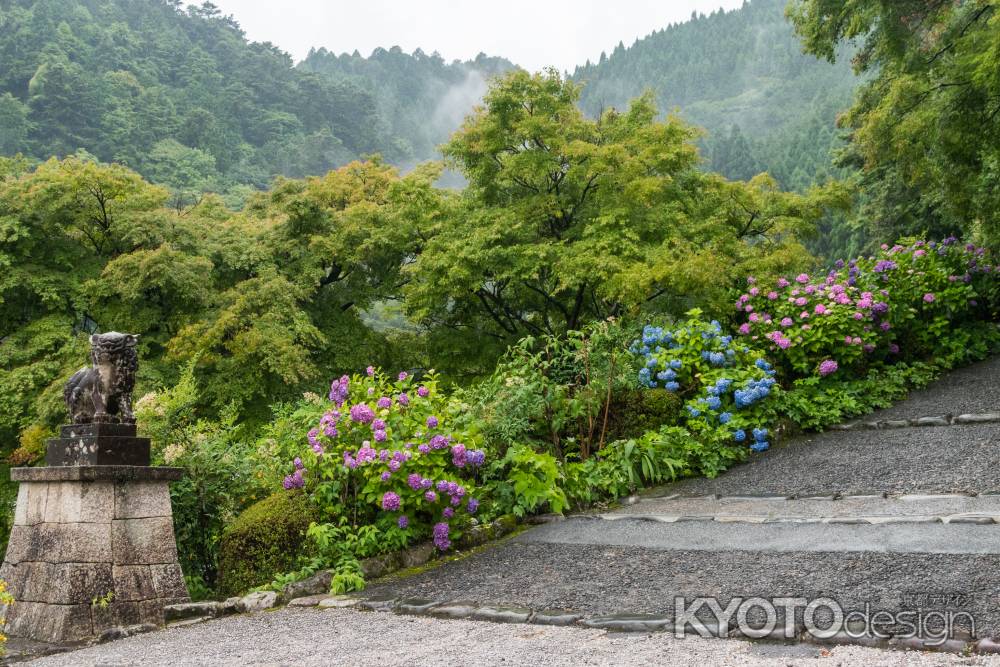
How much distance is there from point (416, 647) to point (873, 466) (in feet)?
14.5

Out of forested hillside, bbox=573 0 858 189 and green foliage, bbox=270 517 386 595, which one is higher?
forested hillside, bbox=573 0 858 189

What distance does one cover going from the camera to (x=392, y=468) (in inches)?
200

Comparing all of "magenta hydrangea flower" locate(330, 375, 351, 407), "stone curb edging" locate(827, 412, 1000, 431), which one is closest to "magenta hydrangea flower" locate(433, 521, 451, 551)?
"magenta hydrangea flower" locate(330, 375, 351, 407)

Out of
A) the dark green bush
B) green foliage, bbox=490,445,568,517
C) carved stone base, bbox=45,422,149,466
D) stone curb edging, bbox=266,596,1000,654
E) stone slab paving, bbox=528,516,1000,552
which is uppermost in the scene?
carved stone base, bbox=45,422,149,466

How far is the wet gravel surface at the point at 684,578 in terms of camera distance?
3.41 metres

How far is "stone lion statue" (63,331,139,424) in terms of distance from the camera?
16.0 ft

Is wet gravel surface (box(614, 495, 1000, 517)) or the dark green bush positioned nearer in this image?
wet gravel surface (box(614, 495, 1000, 517))

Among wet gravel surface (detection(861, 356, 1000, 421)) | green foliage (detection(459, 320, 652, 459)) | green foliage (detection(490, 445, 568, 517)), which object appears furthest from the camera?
wet gravel surface (detection(861, 356, 1000, 421))

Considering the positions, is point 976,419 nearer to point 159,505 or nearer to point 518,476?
point 518,476

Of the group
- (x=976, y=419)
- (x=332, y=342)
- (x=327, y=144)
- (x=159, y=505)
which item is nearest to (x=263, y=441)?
(x=159, y=505)

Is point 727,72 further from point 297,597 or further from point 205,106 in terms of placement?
point 297,597

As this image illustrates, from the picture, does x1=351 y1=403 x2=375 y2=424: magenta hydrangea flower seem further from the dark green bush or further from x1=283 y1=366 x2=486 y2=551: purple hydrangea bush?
the dark green bush

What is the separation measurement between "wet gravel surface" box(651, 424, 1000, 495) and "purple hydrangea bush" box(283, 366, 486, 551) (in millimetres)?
2079

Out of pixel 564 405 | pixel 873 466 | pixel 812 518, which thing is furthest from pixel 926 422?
pixel 564 405
